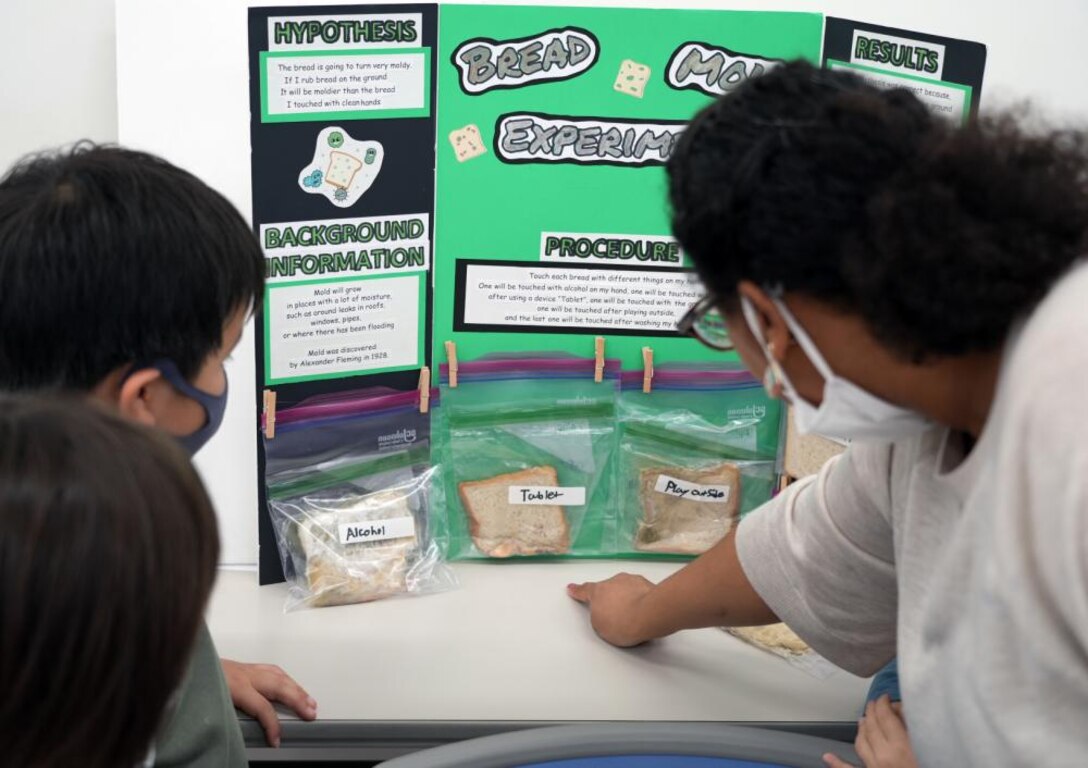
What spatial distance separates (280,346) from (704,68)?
0.67 metres

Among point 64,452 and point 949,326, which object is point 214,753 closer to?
point 64,452

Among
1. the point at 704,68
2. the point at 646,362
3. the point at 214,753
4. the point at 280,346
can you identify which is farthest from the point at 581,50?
the point at 214,753

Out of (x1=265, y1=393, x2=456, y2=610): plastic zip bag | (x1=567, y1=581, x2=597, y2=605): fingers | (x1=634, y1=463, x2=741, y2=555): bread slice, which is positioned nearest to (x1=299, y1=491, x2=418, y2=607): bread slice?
(x1=265, y1=393, x2=456, y2=610): plastic zip bag

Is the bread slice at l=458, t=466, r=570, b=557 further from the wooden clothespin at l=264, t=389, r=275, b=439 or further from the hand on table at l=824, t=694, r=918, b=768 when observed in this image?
the hand on table at l=824, t=694, r=918, b=768

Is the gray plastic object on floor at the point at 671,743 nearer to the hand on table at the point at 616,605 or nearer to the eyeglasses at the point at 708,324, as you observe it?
the hand on table at the point at 616,605

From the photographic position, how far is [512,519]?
4.89 ft

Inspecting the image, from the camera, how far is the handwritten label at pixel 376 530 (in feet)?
4.62

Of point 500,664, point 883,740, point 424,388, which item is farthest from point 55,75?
point 883,740

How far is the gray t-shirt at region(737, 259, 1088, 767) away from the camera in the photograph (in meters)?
0.66

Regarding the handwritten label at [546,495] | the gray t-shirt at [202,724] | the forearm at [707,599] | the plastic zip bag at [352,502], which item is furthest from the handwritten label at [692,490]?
the gray t-shirt at [202,724]

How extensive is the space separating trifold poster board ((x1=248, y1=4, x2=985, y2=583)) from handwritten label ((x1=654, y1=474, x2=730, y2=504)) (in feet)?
0.64

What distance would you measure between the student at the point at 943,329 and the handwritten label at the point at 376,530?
2.24 ft

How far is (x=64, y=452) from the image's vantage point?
2.01 feet

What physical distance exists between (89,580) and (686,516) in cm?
102
